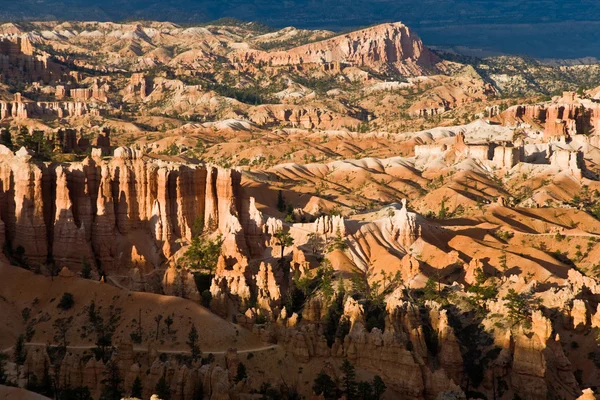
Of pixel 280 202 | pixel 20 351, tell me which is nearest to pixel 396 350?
pixel 20 351

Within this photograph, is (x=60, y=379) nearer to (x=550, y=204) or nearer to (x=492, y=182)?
(x=550, y=204)

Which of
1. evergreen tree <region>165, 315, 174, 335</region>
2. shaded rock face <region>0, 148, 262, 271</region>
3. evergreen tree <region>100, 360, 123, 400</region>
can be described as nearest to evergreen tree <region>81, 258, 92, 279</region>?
shaded rock face <region>0, 148, 262, 271</region>

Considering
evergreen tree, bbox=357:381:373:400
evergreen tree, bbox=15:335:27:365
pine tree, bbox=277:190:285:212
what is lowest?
pine tree, bbox=277:190:285:212

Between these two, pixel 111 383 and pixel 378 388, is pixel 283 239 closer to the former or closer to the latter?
pixel 378 388

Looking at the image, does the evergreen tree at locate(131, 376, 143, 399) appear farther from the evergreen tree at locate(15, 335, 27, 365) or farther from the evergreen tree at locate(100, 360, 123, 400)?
the evergreen tree at locate(15, 335, 27, 365)

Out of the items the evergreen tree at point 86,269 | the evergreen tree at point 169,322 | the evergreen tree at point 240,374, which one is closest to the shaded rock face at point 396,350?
the evergreen tree at point 240,374

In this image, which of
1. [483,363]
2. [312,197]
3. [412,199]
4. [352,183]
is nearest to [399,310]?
[483,363]

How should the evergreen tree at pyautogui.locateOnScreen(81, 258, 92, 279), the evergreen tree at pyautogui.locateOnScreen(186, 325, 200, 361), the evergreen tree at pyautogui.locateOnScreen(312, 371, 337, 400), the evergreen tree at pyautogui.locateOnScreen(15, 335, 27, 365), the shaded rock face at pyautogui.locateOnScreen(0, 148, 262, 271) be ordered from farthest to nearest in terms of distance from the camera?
the shaded rock face at pyautogui.locateOnScreen(0, 148, 262, 271) < the evergreen tree at pyautogui.locateOnScreen(81, 258, 92, 279) < the evergreen tree at pyautogui.locateOnScreen(15, 335, 27, 365) < the evergreen tree at pyautogui.locateOnScreen(186, 325, 200, 361) < the evergreen tree at pyautogui.locateOnScreen(312, 371, 337, 400)

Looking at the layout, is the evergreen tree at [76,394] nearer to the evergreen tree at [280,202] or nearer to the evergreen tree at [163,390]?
the evergreen tree at [163,390]
